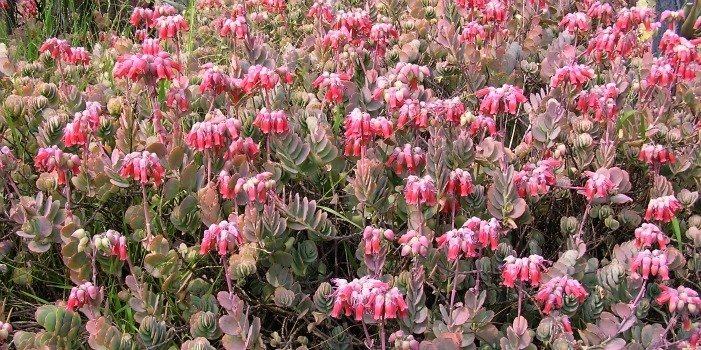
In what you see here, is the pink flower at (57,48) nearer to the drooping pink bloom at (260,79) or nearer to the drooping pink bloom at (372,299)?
the drooping pink bloom at (260,79)

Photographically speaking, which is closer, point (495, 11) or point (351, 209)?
point (351, 209)

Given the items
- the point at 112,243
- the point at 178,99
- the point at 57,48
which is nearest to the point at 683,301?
the point at 112,243

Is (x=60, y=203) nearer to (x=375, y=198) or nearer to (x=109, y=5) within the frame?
(x=375, y=198)

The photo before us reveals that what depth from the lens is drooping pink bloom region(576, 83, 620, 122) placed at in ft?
9.00

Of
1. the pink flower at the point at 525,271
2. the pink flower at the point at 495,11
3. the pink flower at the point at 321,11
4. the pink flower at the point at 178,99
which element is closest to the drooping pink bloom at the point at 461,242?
the pink flower at the point at 525,271

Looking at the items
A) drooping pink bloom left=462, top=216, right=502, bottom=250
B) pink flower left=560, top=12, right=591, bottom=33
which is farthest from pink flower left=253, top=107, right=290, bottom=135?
pink flower left=560, top=12, right=591, bottom=33

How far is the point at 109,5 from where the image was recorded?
18.4 feet

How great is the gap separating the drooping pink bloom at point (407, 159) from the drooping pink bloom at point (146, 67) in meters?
0.72

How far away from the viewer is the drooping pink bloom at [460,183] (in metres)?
2.35

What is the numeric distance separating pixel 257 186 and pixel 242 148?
0.29m

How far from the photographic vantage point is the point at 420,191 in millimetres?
2242

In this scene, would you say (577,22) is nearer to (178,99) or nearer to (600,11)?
(600,11)

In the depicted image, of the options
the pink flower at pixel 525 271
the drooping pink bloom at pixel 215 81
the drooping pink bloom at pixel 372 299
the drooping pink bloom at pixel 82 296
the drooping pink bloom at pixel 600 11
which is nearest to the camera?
the drooping pink bloom at pixel 372 299

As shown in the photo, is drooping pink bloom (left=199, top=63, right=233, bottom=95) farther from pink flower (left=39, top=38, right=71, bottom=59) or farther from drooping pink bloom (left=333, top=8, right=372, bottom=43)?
pink flower (left=39, top=38, right=71, bottom=59)
